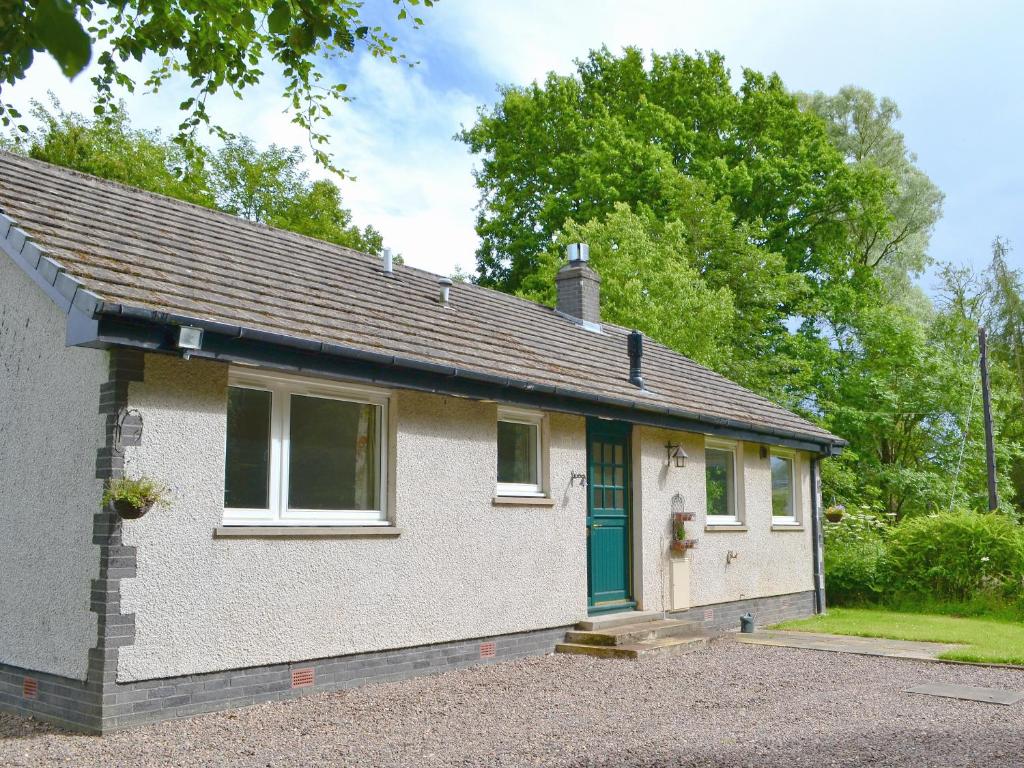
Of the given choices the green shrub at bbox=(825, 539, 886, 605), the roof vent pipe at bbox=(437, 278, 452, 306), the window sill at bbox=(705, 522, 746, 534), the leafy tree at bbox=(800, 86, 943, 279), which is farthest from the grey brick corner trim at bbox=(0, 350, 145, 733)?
the leafy tree at bbox=(800, 86, 943, 279)

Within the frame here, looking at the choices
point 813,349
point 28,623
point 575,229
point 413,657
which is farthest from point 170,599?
point 813,349

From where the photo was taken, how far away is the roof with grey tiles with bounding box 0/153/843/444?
8008mm

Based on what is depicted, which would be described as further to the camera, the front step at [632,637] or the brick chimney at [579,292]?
the brick chimney at [579,292]

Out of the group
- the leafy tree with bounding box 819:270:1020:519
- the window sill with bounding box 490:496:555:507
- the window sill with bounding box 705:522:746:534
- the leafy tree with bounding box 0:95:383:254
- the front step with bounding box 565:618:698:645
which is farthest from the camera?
the leafy tree with bounding box 819:270:1020:519

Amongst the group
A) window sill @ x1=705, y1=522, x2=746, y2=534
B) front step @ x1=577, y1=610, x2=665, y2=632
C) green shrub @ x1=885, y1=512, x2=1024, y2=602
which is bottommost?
front step @ x1=577, y1=610, x2=665, y2=632

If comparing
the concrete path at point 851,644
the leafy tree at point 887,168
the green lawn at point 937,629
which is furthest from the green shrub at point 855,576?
the leafy tree at point 887,168

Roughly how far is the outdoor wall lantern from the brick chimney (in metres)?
3.96

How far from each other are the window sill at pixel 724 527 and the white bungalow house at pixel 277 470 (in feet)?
1.78

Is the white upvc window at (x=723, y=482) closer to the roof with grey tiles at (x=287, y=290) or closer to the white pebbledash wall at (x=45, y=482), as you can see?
the roof with grey tiles at (x=287, y=290)

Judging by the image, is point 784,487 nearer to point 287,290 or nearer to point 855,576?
point 855,576

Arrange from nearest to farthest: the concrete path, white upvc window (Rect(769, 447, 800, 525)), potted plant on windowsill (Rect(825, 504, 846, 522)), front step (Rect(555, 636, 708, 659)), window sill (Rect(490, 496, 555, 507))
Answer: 1. window sill (Rect(490, 496, 555, 507))
2. front step (Rect(555, 636, 708, 659))
3. the concrete path
4. white upvc window (Rect(769, 447, 800, 525))
5. potted plant on windowsill (Rect(825, 504, 846, 522))

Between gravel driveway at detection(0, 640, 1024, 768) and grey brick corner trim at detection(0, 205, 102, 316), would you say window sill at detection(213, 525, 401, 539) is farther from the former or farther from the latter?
grey brick corner trim at detection(0, 205, 102, 316)

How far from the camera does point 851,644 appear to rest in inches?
483

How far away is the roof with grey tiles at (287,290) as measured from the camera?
315 inches
